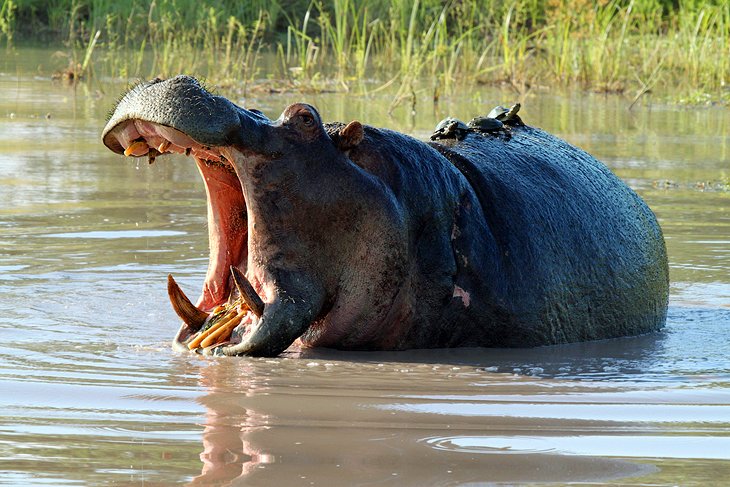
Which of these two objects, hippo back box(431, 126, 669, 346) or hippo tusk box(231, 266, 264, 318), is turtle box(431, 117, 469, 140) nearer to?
hippo back box(431, 126, 669, 346)

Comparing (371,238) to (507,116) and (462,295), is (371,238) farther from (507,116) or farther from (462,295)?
(507,116)

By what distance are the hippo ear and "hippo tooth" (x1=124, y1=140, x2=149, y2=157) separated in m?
0.59

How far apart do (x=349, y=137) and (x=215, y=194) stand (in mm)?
449

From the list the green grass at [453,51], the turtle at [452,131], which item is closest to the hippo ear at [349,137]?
the turtle at [452,131]

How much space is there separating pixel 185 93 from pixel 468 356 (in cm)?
129

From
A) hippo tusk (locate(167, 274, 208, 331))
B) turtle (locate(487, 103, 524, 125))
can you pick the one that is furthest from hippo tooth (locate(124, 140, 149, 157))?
turtle (locate(487, 103, 524, 125))

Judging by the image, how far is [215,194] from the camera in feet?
14.3

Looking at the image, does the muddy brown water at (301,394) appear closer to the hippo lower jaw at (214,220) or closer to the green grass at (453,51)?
the hippo lower jaw at (214,220)

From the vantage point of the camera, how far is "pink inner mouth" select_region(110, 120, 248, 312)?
4102 mm

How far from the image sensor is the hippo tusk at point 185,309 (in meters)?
4.35

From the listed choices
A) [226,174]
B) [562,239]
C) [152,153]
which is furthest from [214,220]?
[562,239]

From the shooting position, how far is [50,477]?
2.91 meters

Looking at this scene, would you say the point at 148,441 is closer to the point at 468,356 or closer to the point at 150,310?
the point at 468,356

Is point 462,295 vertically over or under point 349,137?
under
